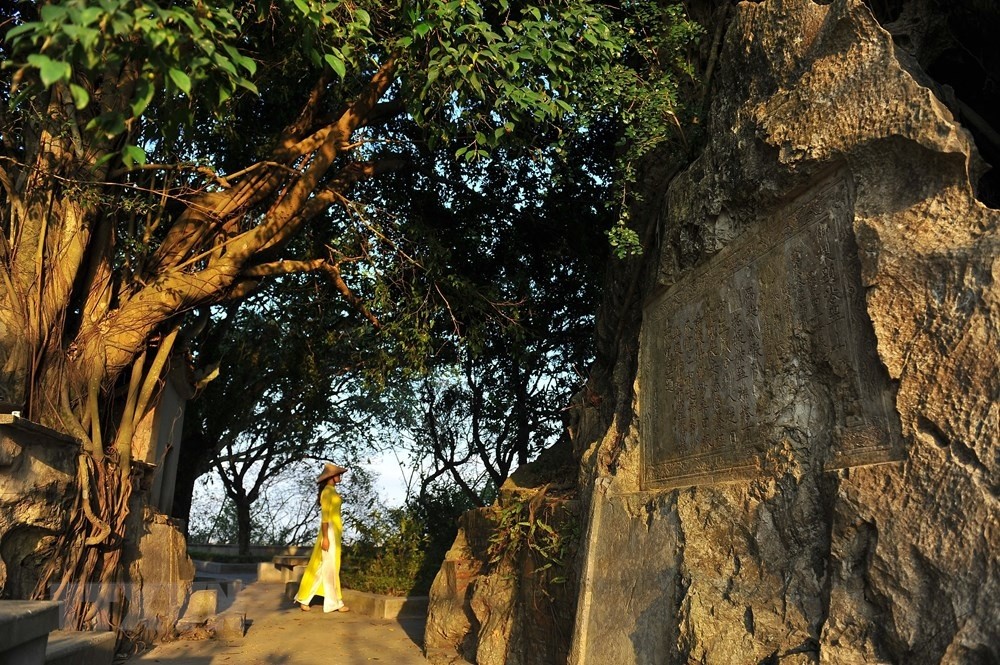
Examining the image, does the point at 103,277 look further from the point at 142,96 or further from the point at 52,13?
the point at 52,13

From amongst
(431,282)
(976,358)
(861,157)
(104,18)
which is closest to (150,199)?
(431,282)

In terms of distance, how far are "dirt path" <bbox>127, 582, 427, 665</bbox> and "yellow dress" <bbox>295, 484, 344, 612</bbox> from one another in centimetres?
23

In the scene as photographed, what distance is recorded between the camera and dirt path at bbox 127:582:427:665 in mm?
7082

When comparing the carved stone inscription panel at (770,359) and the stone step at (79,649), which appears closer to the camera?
the stone step at (79,649)

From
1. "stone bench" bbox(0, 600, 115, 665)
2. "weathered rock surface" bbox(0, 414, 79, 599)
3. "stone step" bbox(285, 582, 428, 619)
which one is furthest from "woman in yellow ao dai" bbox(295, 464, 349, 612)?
"stone bench" bbox(0, 600, 115, 665)

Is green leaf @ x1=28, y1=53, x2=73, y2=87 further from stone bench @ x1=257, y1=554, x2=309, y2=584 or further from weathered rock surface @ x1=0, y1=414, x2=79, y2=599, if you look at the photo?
stone bench @ x1=257, y1=554, x2=309, y2=584

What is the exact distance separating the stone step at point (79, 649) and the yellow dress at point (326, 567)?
5165mm

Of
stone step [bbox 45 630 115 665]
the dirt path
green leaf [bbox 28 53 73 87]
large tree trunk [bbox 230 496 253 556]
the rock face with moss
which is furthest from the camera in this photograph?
large tree trunk [bbox 230 496 253 556]

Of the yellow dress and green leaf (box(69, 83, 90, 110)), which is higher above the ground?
green leaf (box(69, 83, 90, 110))

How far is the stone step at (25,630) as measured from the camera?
264cm

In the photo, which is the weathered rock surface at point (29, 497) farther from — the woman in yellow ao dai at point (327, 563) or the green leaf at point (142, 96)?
the woman in yellow ao dai at point (327, 563)

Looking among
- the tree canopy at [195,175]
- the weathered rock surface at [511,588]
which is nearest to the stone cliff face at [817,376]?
the weathered rock surface at [511,588]

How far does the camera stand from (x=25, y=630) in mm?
2754

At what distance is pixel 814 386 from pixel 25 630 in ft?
12.5
